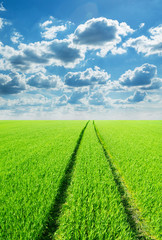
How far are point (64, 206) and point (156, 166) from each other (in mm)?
4842

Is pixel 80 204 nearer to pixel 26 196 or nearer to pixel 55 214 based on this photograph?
pixel 55 214

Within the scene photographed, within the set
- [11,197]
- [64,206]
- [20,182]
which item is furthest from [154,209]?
[20,182]

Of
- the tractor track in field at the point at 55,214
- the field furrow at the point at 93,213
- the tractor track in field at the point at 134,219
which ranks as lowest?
the tractor track in field at the point at 134,219

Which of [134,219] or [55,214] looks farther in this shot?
[55,214]

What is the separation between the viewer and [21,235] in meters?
2.59

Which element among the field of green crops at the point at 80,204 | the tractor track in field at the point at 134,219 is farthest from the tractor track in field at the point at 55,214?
the tractor track in field at the point at 134,219

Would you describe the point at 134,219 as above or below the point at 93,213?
below

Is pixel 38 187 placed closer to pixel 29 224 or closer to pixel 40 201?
pixel 40 201

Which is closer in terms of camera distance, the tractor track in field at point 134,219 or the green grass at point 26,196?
the green grass at point 26,196

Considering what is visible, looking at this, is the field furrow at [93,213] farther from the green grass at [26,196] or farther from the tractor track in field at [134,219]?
the green grass at [26,196]

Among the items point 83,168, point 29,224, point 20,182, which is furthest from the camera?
point 83,168

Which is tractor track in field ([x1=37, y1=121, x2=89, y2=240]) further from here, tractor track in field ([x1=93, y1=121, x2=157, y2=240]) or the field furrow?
tractor track in field ([x1=93, y1=121, x2=157, y2=240])

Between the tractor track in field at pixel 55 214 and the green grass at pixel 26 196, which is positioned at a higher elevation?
the green grass at pixel 26 196

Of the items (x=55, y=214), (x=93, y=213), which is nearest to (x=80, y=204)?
(x=93, y=213)
